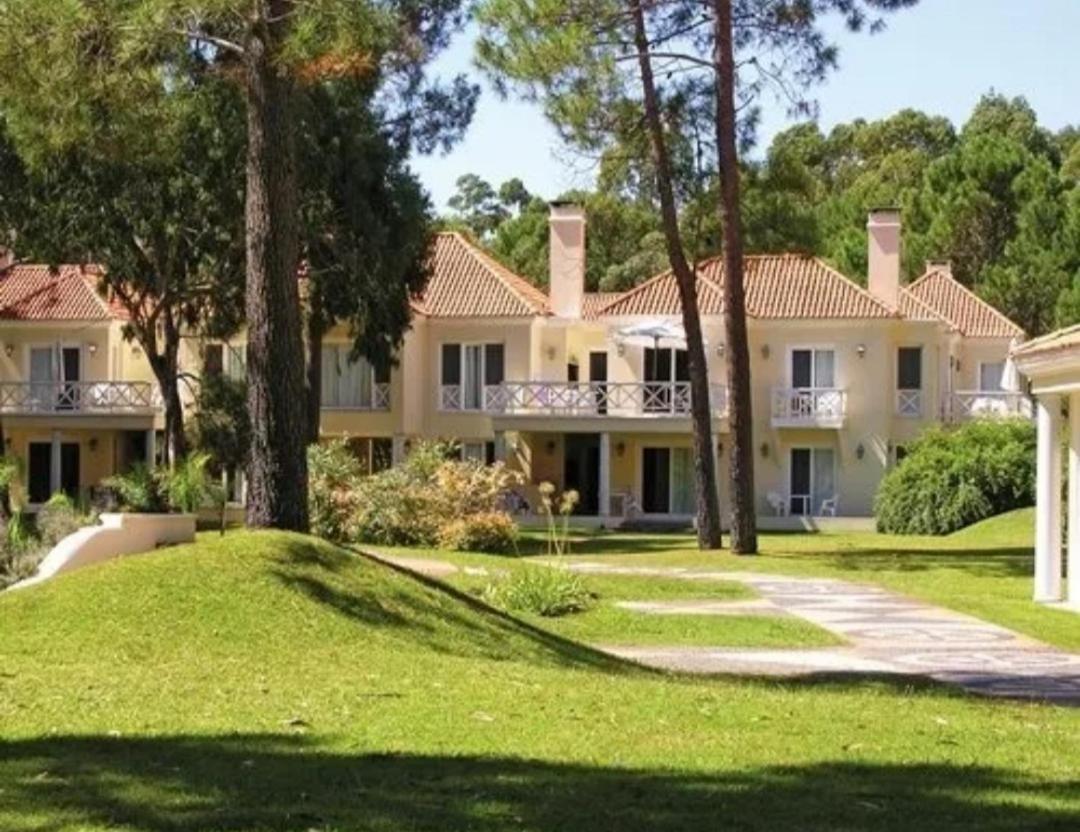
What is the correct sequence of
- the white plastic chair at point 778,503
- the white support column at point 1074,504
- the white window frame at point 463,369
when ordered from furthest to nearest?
the white window frame at point 463,369, the white plastic chair at point 778,503, the white support column at point 1074,504

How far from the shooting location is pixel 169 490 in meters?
21.2

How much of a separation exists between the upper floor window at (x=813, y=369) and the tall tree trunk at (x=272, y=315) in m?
34.3

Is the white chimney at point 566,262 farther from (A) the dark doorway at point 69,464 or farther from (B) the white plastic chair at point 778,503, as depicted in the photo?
(A) the dark doorway at point 69,464

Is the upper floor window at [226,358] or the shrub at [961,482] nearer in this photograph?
the shrub at [961,482]

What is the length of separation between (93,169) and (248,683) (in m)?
28.3

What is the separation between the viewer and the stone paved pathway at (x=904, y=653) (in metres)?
16.5

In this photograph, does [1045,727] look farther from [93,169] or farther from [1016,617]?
[93,169]

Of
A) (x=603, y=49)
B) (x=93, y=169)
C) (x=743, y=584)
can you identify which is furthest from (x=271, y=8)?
(x=93, y=169)

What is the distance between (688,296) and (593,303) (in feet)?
67.8

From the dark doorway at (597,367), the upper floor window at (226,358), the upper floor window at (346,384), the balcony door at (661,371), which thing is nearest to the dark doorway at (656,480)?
the balcony door at (661,371)

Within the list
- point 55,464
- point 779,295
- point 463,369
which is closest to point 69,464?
point 55,464

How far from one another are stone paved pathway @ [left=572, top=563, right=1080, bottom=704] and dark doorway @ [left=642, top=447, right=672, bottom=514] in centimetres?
2580

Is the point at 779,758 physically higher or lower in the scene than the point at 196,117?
lower

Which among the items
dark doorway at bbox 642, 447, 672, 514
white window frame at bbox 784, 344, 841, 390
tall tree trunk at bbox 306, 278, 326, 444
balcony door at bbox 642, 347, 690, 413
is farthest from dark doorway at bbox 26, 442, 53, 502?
white window frame at bbox 784, 344, 841, 390
